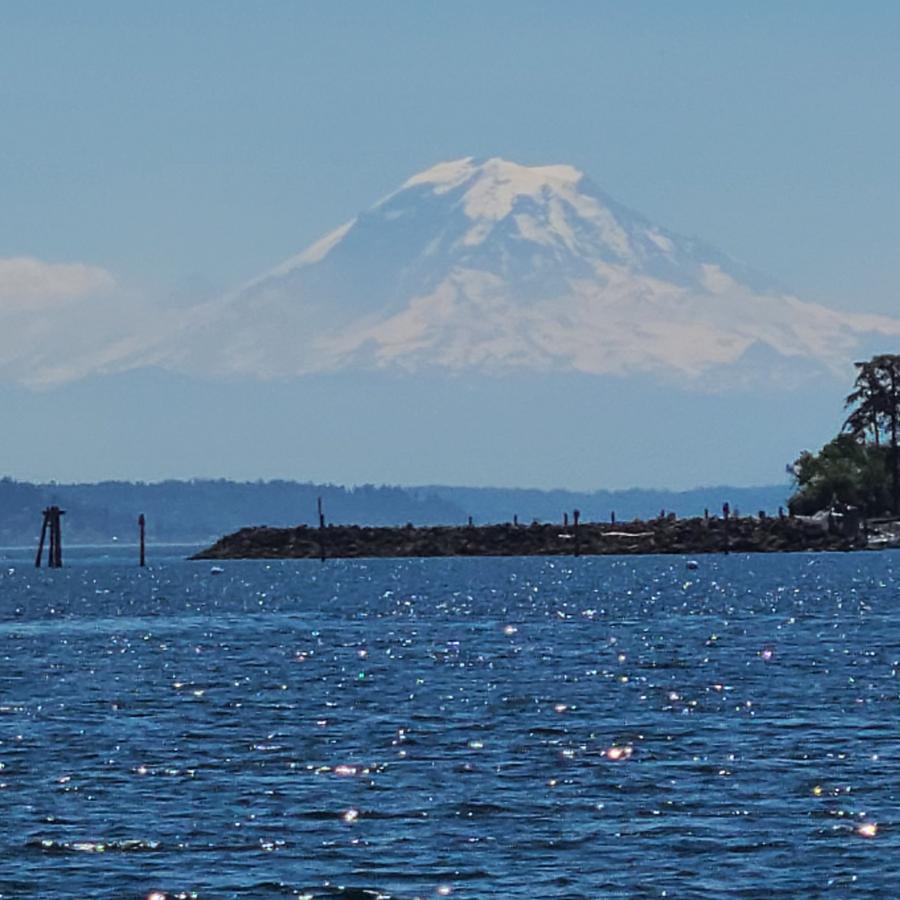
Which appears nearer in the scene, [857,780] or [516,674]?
[857,780]

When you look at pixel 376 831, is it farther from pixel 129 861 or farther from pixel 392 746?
pixel 392 746

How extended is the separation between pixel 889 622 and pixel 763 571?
73549 mm

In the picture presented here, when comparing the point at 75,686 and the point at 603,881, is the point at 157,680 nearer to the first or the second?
the point at 75,686

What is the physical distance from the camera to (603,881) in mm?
32312

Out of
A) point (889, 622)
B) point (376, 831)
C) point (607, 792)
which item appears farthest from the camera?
point (889, 622)

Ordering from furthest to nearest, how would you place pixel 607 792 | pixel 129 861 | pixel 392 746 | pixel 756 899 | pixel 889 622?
1. pixel 889 622
2. pixel 392 746
3. pixel 607 792
4. pixel 129 861
5. pixel 756 899

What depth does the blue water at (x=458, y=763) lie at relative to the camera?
33344 mm

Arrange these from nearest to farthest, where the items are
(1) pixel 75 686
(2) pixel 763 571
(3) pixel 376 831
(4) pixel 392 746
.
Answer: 1. (3) pixel 376 831
2. (4) pixel 392 746
3. (1) pixel 75 686
4. (2) pixel 763 571

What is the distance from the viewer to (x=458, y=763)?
4506 centimetres

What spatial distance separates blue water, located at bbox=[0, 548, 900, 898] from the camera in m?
33.3

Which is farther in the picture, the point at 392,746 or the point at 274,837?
the point at 392,746

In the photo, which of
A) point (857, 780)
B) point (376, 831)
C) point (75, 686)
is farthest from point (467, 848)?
point (75, 686)

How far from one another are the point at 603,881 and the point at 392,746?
53.6ft

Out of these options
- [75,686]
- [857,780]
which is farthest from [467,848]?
[75,686]
